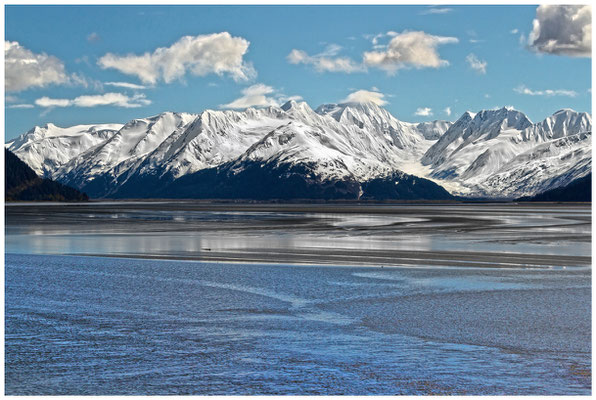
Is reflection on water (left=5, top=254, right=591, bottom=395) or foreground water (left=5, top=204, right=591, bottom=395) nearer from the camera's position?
reflection on water (left=5, top=254, right=591, bottom=395)

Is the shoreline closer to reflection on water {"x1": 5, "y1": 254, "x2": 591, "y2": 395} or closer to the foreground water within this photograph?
the foreground water

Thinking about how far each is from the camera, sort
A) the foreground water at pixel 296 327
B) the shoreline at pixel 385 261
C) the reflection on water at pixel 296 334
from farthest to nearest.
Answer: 1. the shoreline at pixel 385 261
2. the foreground water at pixel 296 327
3. the reflection on water at pixel 296 334

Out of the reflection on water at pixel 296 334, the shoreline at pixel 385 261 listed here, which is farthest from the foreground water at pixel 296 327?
the shoreline at pixel 385 261

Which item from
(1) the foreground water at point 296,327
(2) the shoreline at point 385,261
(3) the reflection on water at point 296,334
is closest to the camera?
(3) the reflection on water at point 296,334

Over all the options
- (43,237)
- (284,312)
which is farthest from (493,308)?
(43,237)

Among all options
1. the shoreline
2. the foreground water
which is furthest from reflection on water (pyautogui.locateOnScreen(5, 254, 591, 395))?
the shoreline

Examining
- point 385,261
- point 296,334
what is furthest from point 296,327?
point 385,261

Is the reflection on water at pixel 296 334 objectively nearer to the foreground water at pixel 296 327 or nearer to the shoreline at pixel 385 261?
the foreground water at pixel 296 327

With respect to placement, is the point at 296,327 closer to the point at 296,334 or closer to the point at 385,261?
the point at 296,334

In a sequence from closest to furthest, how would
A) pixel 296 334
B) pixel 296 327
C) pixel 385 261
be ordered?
pixel 296 334
pixel 296 327
pixel 385 261
